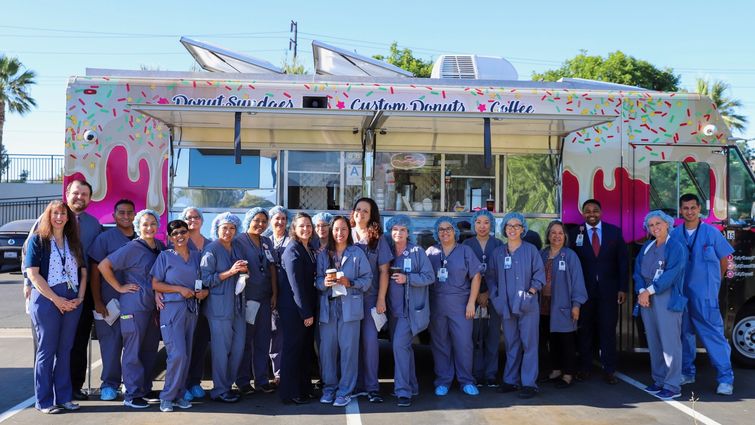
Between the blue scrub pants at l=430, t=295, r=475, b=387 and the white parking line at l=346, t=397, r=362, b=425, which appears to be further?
the blue scrub pants at l=430, t=295, r=475, b=387

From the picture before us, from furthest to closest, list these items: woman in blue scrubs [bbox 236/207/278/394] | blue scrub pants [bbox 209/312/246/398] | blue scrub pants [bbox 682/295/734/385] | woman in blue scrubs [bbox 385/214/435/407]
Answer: blue scrub pants [bbox 682/295/734/385] → woman in blue scrubs [bbox 236/207/278/394] → woman in blue scrubs [bbox 385/214/435/407] → blue scrub pants [bbox 209/312/246/398]

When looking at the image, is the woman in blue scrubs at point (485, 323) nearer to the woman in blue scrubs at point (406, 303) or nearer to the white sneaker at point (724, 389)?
the woman in blue scrubs at point (406, 303)

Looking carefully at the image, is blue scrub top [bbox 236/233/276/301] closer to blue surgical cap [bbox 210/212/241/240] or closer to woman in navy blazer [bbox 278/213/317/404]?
blue surgical cap [bbox 210/212/241/240]

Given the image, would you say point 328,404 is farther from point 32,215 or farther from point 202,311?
point 32,215

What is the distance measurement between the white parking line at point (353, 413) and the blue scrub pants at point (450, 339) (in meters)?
0.82

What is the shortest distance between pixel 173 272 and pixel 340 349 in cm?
158

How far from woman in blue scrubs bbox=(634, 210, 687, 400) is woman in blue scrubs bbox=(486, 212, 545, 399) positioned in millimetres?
1044

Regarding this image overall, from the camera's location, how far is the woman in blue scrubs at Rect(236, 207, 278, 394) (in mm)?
5898

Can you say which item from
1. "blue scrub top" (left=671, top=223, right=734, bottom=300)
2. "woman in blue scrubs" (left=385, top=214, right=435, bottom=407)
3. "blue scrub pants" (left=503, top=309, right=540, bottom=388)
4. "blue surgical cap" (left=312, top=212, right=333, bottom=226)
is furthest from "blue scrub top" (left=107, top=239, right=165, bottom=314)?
"blue scrub top" (left=671, top=223, right=734, bottom=300)

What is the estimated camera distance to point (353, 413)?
550cm

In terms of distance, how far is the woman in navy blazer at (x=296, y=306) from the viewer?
18.3 ft

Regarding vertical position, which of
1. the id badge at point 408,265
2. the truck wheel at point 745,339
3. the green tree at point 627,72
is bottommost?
the truck wheel at point 745,339

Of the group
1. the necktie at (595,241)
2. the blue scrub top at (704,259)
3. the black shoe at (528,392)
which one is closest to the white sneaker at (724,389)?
the blue scrub top at (704,259)

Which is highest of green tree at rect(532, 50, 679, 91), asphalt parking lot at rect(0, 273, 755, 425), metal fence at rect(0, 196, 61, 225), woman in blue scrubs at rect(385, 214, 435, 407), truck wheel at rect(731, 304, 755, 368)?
green tree at rect(532, 50, 679, 91)
